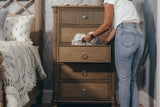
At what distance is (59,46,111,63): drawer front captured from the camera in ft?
5.47

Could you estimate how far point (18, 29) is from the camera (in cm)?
195

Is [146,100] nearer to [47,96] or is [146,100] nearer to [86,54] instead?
[86,54]

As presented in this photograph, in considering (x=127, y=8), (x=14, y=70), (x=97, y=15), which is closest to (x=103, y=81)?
(x=97, y=15)

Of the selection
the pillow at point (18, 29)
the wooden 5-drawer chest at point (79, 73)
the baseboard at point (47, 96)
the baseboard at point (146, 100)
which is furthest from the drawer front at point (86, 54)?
the baseboard at point (47, 96)

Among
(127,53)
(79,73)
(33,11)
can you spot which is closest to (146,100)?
(79,73)

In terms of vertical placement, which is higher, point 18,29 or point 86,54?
point 18,29

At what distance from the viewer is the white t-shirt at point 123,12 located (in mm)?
1387

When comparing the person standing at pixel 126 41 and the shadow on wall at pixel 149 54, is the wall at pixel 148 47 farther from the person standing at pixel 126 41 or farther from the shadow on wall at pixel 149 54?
the person standing at pixel 126 41

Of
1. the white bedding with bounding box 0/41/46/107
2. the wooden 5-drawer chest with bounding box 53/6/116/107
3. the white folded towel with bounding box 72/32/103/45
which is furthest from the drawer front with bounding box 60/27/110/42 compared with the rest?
the white bedding with bounding box 0/41/46/107

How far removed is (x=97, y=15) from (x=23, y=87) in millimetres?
1068

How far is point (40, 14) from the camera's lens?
224cm

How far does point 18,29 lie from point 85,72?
828 mm

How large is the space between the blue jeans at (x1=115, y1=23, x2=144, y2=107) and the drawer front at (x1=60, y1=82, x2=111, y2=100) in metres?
0.45

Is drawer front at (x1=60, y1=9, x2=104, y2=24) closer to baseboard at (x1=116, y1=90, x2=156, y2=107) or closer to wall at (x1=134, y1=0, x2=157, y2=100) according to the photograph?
wall at (x1=134, y1=0, x2=157, y2=100)
